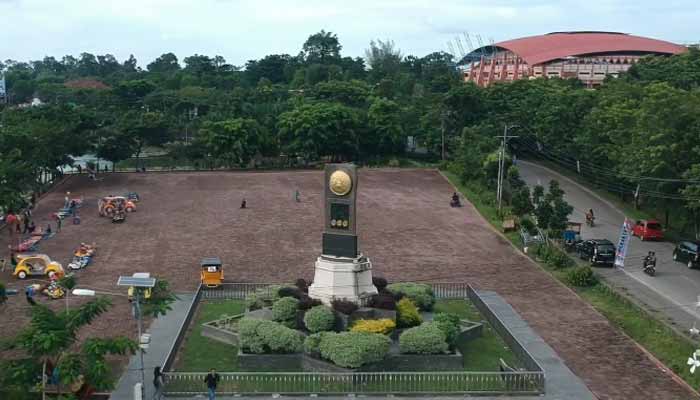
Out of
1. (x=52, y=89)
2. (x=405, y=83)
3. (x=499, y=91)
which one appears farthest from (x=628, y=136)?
(x=52, y=89)

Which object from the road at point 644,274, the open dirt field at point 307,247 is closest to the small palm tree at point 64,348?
the open dirt field at point 307,247

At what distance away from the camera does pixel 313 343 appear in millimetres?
21719

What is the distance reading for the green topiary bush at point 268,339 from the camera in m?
21.8

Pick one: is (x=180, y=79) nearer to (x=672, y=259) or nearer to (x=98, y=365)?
(x=672, y=259)

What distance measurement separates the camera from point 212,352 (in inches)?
909

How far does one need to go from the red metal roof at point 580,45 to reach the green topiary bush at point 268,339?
88.8 metres

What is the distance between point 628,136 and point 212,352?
32418 millimetres

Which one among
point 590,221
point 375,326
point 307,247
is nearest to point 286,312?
point 375,326

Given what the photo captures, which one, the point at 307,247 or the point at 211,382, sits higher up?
the point at 211,382

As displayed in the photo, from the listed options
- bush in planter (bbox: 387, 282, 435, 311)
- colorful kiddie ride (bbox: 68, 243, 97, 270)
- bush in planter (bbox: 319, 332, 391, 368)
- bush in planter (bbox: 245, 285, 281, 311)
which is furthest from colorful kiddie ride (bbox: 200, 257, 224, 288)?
bush in planter (bbox: 319, 332, 391, 368)

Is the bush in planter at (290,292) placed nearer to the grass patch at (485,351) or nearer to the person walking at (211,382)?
the grass patch at (485,351)

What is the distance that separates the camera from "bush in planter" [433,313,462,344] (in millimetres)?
22453

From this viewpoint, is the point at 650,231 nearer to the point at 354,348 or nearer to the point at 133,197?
the point at 354,348

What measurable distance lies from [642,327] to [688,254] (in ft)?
32.9
